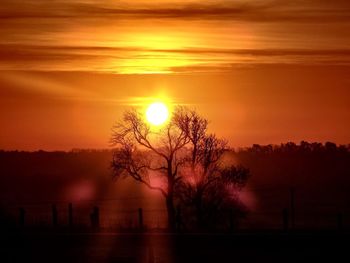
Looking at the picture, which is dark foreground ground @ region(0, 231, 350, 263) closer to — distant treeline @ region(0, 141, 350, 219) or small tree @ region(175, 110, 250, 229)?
small tree @ region(175, 110, 250, 229)

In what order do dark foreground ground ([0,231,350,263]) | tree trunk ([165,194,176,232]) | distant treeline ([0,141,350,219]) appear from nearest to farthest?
1. dark foreground ground ([0,231,350,263])
2. tree trunk ([165,194,176,232])
3. distant treeline ([0,141,350,219])

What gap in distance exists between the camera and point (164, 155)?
47.4 metres

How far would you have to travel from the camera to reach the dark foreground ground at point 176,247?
22658 millimetres

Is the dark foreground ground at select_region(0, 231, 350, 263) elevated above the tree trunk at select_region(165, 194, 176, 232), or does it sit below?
below

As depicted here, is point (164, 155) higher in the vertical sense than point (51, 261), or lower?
higher

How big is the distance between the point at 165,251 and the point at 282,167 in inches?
5722

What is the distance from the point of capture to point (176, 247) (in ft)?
82.3

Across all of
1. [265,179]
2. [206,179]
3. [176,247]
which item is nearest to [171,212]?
[206,179]

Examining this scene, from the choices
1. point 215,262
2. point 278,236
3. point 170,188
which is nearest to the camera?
point 215,262

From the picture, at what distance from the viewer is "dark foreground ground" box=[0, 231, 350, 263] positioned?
74.3ft

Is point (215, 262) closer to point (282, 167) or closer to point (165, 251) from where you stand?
point (165, 251)

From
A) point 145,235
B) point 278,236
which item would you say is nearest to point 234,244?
point 278,236

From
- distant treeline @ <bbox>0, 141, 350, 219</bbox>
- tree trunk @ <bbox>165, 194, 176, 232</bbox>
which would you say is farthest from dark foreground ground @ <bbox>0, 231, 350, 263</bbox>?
distant treeline @ <bbox>0, 141, 350, 219</bbox>

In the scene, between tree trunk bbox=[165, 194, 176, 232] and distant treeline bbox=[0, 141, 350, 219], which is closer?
tree trunk bbox=[165, 194, 176, 232]
